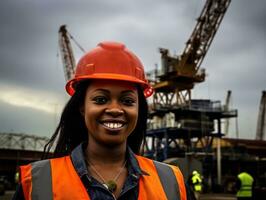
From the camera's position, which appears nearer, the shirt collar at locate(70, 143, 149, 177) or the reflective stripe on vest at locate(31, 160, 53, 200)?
the reflective stripe on vest at locate(31, 160, 53, 200)

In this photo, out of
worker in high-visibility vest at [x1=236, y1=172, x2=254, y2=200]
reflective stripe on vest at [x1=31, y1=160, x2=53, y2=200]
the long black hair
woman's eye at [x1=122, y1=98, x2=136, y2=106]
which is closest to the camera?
reflective stripe on vest at [x1=31, y1=160, x2=53, y2=200]

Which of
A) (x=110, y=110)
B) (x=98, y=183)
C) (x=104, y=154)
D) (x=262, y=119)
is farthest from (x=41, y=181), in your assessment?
(x=262, y=119)

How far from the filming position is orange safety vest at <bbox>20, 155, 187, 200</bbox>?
7.09ft

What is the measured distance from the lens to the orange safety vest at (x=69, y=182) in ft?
7.09

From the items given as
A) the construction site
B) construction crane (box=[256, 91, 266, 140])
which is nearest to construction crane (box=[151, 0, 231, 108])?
the construction site

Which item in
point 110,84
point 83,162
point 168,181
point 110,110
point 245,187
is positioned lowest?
point 245,187

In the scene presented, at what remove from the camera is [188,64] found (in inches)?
1912

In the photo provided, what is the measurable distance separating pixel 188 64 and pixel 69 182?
47.0 metres

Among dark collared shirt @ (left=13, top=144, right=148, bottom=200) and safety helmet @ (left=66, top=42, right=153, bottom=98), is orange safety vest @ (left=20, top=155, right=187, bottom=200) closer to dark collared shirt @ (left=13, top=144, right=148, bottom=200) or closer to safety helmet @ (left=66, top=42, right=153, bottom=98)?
dark collared shirt @ (left=13, top=144, right=148, bottom=200)

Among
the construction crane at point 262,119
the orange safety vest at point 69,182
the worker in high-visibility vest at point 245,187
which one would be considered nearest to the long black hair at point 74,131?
the orange safety vest at point 69,182

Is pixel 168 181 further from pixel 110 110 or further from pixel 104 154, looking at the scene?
pixel 110 110

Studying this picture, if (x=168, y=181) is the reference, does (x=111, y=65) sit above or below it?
above

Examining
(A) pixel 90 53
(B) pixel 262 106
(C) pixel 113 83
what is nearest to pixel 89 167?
(C) pixel 113 83

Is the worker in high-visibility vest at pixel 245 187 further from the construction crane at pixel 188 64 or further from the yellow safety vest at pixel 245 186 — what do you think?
the construction crane at pixel 188 64
